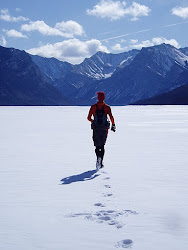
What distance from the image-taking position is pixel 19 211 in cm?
598

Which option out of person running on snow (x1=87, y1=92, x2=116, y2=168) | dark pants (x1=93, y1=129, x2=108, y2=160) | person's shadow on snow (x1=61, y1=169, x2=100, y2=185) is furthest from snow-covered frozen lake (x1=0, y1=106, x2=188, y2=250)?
person running on snow (x1=87, y1=92, x2=116, y2=168)

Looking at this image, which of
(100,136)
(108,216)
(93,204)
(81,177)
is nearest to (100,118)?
(100,136)

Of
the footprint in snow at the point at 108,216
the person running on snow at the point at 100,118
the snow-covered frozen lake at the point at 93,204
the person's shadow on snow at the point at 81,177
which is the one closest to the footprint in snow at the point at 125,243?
the snow-covered frozen lake at the point at 93,204

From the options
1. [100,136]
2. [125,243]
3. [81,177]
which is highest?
[100,136]

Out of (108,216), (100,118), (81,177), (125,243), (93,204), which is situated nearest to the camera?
(125,243)

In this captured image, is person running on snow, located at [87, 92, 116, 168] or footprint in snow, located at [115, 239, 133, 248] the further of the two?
person running on snow, located at [87, 92, 116, 168]

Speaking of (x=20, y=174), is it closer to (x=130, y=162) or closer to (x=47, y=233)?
(x=130, y=162)

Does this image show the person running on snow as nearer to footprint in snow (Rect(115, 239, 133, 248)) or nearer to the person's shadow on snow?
the person's shadow on snow

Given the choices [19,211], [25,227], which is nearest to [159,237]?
[25,227]

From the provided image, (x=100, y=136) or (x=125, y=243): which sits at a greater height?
(x=100, y=136)

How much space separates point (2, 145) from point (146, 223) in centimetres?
1249

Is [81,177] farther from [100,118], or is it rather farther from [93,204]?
[93,204]

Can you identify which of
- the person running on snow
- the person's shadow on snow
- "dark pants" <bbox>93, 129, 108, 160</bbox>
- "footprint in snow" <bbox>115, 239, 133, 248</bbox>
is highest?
the person running on snow

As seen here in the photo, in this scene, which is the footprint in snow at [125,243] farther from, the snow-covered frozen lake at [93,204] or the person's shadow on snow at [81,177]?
the person's shadow on snow at [81,177]
